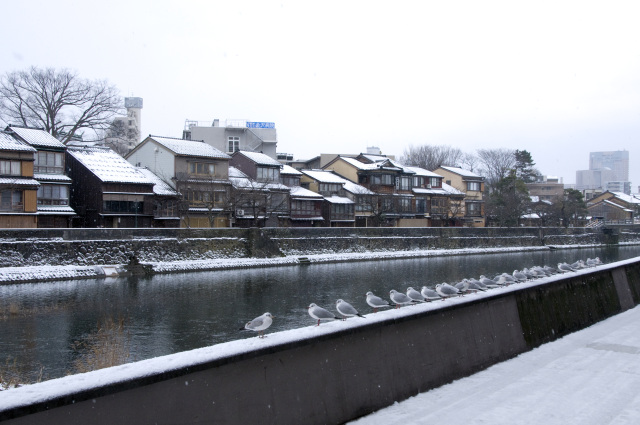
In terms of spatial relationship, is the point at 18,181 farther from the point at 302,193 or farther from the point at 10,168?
the point at 302,193

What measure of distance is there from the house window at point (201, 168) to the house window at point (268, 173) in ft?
16.8

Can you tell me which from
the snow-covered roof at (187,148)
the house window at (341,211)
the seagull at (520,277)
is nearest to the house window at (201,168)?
the snow-covered roof at (187,148)

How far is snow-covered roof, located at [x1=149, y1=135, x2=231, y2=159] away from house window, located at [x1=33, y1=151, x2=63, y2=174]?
868cm

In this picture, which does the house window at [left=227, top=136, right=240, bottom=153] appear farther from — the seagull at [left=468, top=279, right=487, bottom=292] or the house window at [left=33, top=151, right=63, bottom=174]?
the seagull at [left=468, top=279, right=487, bottom=292]

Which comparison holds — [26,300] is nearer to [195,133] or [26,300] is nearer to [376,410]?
[376,410]

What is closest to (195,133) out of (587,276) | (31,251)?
(31,251)

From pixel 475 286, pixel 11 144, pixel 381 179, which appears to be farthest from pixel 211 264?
pixel 381 179

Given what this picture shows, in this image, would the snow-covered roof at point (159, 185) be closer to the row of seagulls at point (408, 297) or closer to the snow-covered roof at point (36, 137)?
the snow-covered roof at point (36, 137)

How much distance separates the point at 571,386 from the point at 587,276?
200 inches

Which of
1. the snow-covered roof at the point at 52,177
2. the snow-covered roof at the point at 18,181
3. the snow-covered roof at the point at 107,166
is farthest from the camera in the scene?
the snow-covered roof at the point at 107,166

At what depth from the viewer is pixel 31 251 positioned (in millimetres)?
29328

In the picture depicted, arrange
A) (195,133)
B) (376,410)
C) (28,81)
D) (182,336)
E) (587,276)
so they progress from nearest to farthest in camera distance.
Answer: (376,410) < (587,276) < (182,336) < (28,81) < (195,133)

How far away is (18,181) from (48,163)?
4.31 metres

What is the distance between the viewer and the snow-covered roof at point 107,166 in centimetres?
3966
